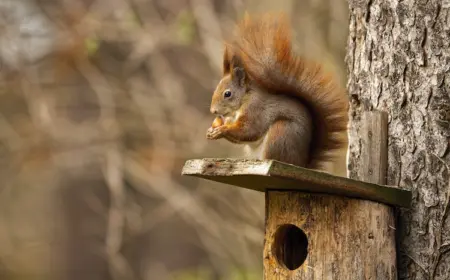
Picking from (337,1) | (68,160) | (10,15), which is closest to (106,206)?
(68,160)

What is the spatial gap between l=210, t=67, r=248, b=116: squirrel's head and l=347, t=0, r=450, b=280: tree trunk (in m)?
0.38

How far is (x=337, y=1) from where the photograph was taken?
4938mm

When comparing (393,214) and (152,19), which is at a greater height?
(152,19)

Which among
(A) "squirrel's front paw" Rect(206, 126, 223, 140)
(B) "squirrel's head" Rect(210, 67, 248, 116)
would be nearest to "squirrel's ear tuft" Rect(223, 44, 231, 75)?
(B) "squirrel's head" Rect(210, 67, 248, 116)

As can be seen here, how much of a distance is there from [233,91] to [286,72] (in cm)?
17

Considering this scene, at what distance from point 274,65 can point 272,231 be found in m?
0.47

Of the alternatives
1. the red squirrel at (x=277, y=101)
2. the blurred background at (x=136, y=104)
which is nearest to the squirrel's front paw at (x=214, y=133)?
the red squirrel at (x=277, y=101)

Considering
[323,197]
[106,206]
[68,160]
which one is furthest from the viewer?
[106,206]

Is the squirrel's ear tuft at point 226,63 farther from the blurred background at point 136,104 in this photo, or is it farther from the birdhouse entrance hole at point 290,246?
the blurred background at point 136,104

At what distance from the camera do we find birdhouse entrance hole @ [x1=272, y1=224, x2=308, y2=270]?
2.45 m

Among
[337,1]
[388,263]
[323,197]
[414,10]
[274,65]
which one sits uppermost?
[337,1]

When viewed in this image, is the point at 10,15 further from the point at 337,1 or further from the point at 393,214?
the point at 393,214

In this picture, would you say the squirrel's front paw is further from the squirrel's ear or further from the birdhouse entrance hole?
the birdhouse entrance hole

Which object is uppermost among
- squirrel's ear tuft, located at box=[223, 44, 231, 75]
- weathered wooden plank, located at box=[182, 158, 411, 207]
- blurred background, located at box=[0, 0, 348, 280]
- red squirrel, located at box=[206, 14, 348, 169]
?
blurred background, located at box=[0, 0, 348, 280]
